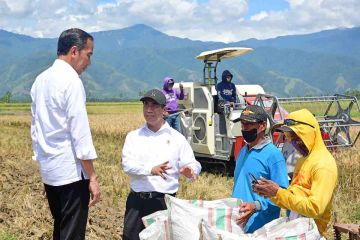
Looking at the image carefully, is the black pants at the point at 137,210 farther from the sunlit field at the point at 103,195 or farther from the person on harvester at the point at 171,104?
the person on harvester at the point at 171,104

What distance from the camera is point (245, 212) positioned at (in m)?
3.05

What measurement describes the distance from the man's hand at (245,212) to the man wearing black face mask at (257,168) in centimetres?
1

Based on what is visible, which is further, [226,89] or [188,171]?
[226,89]

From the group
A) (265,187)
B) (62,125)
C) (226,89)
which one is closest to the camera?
(265,187)

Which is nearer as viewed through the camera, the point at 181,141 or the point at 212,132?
the point at 181,141

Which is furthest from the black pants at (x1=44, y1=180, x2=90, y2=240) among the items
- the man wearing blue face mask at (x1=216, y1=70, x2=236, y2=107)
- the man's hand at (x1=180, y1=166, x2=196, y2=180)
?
the man wearing blue face mask at (x1=216, y1=70, x2=236, y2=107)

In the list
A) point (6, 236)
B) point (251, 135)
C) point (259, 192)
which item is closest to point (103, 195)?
point (6, 236)

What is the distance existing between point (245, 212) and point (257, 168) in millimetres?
384

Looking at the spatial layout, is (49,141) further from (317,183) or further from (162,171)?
(317,183)

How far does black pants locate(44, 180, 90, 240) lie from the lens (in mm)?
3291

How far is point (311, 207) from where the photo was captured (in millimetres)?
2848

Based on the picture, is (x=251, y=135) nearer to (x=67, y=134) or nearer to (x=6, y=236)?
(x=67, y=134)

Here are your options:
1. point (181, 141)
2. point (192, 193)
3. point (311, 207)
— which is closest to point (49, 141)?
point (181, 141)

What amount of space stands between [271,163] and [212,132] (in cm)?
617
